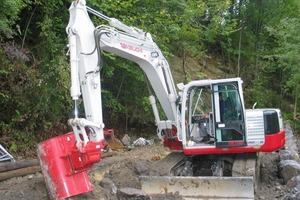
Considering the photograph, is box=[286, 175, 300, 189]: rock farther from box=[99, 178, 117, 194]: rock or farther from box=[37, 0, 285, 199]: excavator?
box=[99, 178, 117, 194]: rock

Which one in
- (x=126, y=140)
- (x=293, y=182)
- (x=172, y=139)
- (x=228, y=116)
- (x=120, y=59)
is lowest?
(x=293, y=182)

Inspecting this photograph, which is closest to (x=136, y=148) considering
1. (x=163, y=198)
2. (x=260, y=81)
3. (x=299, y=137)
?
(x=163, y=198)

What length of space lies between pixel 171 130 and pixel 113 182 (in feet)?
5.13

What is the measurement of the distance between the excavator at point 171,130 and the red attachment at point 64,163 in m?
0.01

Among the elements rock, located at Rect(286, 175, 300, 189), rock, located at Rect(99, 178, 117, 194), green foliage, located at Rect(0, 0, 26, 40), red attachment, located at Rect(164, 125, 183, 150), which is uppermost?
green foliage, located at Rect(0, 0, 26, 40)

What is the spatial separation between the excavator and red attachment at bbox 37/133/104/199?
0.04 feet

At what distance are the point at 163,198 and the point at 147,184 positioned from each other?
1.39 ft

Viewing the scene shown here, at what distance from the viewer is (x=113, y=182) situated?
6.56 m

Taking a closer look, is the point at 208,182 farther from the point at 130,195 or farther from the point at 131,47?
the point at 131,47

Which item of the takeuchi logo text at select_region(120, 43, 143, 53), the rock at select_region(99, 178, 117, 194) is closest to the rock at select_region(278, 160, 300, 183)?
the rock at select_region(99, 178, 117, 194)

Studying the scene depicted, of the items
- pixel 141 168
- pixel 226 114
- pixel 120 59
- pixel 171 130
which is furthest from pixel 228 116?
pixel 120 59

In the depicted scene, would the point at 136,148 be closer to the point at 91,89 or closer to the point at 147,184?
the point at 147,184

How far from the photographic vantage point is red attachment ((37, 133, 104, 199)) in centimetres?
495

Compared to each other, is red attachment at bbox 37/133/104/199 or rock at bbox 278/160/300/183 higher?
red attachment at bbox 37/133/104/199
